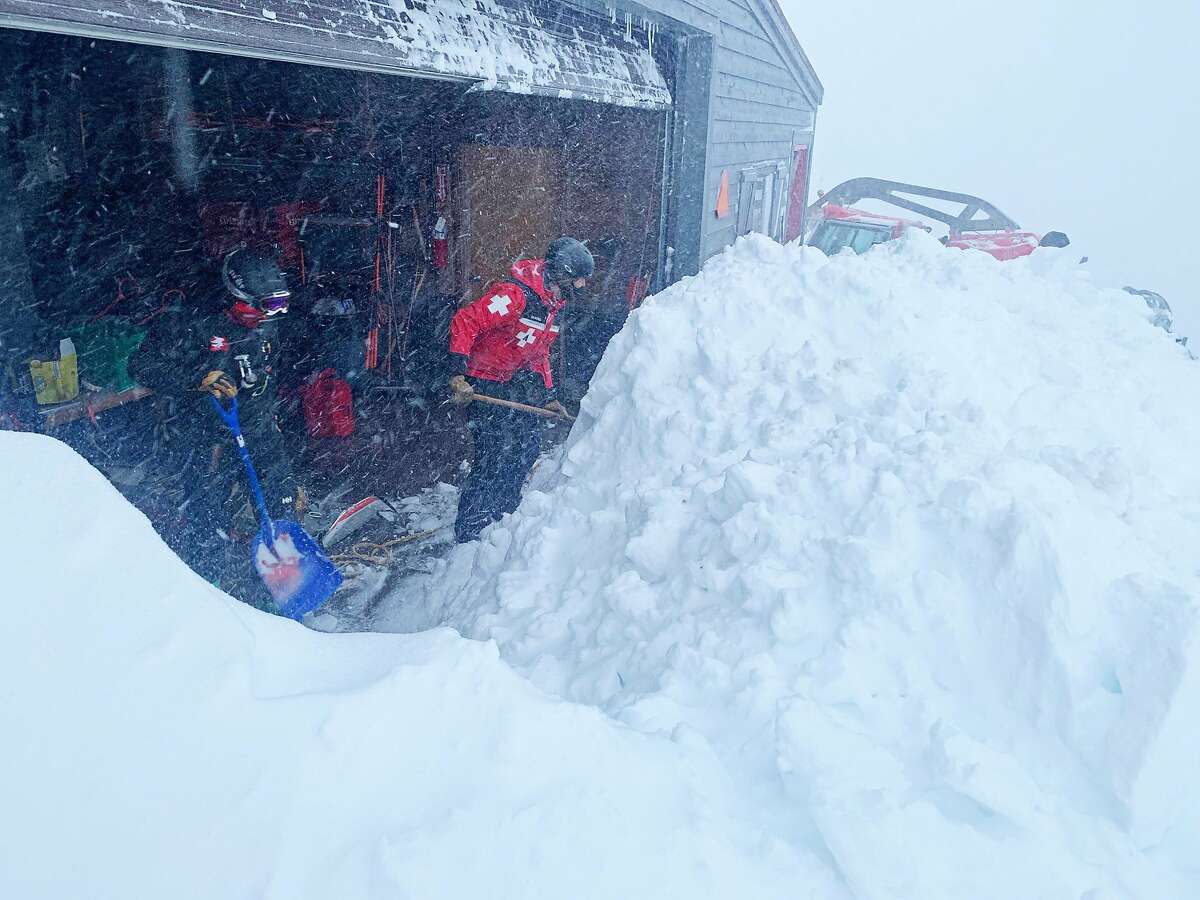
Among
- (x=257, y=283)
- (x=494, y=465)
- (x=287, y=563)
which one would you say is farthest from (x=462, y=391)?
(x=287, y=563)

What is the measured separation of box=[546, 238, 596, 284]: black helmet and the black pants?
962 mm

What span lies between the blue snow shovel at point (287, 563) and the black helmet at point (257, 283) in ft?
1.88

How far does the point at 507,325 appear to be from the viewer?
17.1ft

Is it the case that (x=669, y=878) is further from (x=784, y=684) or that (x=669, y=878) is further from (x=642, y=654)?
(x=642, y=654)

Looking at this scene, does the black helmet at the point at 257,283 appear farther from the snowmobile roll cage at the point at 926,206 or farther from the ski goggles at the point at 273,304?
the snowmobile roll cage at the point at 926,206

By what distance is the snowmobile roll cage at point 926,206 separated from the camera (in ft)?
59.5

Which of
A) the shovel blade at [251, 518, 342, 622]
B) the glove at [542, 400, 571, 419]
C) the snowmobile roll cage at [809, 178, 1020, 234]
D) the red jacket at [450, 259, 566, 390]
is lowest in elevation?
the shovel blade at [251, 518, 342, 622]

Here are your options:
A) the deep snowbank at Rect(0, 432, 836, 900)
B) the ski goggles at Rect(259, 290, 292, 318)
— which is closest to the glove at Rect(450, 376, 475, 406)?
the ski goggles at Rect(259, 290, 292, 318)

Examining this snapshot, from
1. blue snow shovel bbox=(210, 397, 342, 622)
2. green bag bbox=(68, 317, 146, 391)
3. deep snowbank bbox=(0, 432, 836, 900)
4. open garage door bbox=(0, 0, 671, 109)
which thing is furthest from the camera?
green bag bbox=(68, 317, 146, 391)

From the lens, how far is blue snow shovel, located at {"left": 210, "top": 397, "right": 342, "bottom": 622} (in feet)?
13.9

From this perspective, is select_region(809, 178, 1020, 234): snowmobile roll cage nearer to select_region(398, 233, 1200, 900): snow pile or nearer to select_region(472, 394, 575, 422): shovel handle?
select_region(398, 233, 1200, 900): snow pile

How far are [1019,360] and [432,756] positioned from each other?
393 centimetres

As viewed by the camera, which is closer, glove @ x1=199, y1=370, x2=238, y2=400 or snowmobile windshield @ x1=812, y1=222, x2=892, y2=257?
glove @ x1=199, y1=370, x2=238, y2=400

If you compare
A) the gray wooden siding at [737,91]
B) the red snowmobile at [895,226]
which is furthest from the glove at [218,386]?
the red snowmobile at [895,226]
